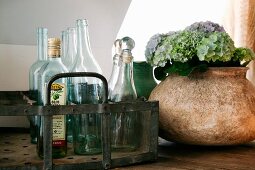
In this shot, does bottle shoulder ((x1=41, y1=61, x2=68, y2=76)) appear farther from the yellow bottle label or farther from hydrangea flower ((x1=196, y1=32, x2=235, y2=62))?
hydrangea flower ((x1=196, y1=32, x2=235, y2=62))

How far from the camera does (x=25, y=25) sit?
100 cm

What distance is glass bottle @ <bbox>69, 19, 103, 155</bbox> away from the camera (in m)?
0.73

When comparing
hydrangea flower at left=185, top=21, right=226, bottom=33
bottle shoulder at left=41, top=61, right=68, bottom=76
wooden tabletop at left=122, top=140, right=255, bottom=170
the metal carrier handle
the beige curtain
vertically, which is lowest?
wooden tabletop at left=122, top=140, right=255, bottom=170

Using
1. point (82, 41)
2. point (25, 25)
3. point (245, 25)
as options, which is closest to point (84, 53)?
point (82, 41)

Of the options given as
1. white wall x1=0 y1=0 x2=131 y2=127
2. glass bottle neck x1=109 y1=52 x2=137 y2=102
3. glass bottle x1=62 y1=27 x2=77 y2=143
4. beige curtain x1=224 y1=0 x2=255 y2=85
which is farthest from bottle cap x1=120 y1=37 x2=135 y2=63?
beige curtain x1=224 y1=0 x2=255 y2=85

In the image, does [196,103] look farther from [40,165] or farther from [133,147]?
[40,165]

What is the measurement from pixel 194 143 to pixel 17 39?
1.83 ft

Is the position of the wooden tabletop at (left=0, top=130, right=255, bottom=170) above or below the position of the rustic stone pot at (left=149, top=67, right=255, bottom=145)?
below

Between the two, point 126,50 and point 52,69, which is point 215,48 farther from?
point 52,69

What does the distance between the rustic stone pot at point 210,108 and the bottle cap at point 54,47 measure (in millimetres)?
275

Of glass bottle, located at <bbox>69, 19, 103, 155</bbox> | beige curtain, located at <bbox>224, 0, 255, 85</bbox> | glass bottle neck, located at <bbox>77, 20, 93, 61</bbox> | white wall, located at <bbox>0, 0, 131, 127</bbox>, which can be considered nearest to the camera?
glass bottle, located at <bbox>69, 19, 103, 155</bbox>

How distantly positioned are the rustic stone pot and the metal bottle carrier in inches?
4.1

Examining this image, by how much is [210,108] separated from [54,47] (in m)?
0.36

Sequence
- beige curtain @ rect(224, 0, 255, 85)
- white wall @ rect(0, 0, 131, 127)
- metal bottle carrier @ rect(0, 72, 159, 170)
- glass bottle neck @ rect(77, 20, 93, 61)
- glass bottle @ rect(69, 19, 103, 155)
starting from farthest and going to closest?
beige curtain @ rect(224, 0, 255, 85)
white wall @ rect(0, 0, 131, 127)
glass bottle neck @ rect(77, 20, 93, 61)
glass bottle @ rect(69, 19, 103, 155)
metal bottle carrier @ rect(0, 72, 159, 170)
